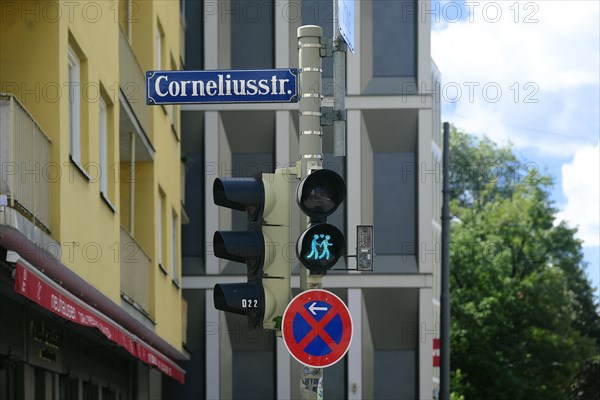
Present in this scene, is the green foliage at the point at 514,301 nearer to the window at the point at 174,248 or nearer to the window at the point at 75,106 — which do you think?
the window at the point at 174,248

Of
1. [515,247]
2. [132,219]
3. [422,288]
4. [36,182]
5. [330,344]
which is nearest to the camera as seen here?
[330,344]

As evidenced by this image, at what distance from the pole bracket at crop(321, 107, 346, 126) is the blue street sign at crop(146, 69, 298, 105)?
0.24 meters

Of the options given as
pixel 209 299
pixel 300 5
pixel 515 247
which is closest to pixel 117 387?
pixel 209 299

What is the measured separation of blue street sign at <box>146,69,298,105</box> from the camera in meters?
10.5

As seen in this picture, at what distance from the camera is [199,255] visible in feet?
114

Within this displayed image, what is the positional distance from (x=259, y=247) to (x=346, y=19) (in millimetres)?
1686

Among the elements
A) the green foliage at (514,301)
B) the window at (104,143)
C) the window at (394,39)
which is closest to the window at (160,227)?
the window at (104,143)

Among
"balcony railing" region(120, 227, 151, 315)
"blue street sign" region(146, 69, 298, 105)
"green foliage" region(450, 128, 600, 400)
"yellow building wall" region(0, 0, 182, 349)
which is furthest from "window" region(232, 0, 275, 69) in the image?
"blue street sign" region(146, 69, 298, 105)

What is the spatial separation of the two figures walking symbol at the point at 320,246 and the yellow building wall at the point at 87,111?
5399 millimetres

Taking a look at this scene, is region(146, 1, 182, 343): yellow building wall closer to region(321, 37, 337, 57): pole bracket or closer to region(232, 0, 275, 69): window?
region(232, 0, 275, 69): window

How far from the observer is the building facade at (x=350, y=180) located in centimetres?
3425

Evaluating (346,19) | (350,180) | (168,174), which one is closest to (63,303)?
(346,19)

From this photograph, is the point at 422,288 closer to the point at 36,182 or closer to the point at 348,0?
the point at 36,182

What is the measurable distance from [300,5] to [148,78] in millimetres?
24001
